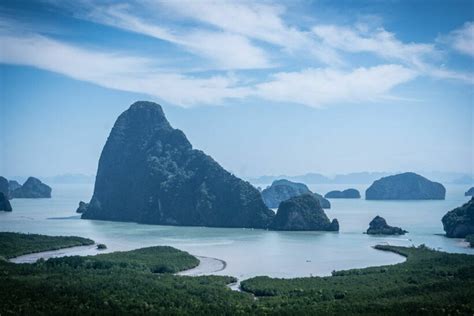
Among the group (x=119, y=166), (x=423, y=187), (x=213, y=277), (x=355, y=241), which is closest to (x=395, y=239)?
(x=355, y=241)

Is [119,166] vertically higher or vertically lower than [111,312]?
higher

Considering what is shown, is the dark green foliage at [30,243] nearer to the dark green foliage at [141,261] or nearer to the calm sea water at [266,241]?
the calm sea water at [266,241]

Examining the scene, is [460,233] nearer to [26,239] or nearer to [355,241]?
[355,241]

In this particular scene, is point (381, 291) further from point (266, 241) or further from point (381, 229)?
point (381, 229)

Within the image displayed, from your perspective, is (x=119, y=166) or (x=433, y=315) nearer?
(x=433, y=315)

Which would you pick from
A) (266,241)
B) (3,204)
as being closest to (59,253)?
(266,241)
